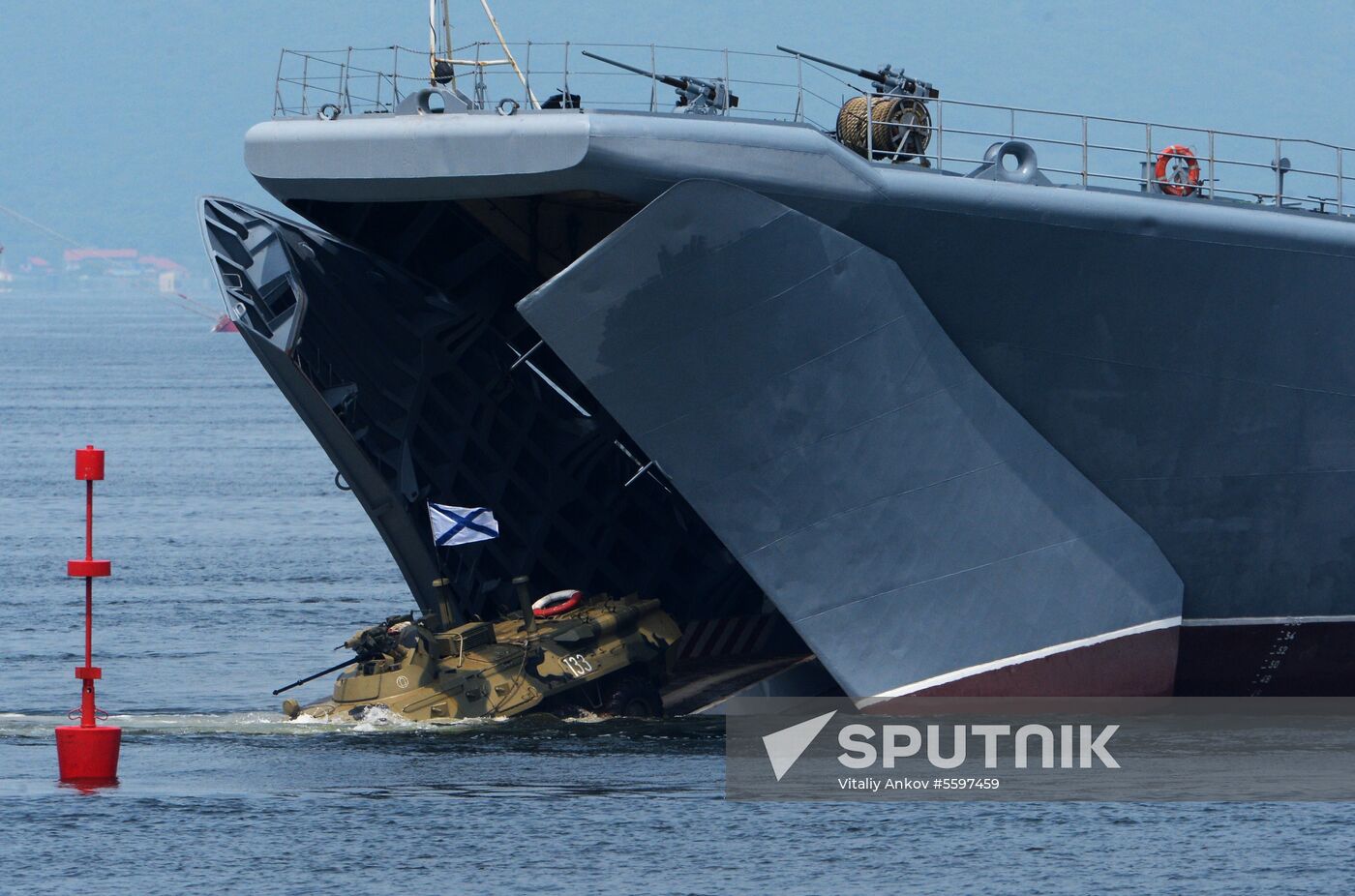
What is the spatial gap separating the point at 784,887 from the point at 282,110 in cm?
953

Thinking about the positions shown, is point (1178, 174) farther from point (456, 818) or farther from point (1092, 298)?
point (456, 818)

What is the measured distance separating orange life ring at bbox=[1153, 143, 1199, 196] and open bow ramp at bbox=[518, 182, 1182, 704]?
3110 millimetres

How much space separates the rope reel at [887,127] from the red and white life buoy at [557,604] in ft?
18.7

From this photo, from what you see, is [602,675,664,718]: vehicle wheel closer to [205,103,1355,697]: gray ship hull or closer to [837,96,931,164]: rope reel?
[205,103,1355,697]: gray ship hull

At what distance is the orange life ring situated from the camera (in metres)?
21.8

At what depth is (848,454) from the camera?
20453mm

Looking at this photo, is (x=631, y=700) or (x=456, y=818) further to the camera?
(x=631, y=700)

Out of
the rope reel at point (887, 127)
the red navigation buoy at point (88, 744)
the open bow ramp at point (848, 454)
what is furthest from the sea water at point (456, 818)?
the rope reel at point (887, 127)

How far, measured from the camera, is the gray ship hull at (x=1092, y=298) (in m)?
19.7

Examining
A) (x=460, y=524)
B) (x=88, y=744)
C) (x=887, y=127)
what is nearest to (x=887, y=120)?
(x=887, y=127)

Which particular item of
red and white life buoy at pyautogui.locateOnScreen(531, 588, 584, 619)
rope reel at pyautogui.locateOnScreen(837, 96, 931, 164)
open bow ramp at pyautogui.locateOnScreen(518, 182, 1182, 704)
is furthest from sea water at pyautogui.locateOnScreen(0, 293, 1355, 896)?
rope reel at pyautogui.locateOnScreen(837, 96, 931, 164)

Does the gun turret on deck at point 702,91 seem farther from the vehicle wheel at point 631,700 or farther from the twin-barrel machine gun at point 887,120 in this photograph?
the vehicle wheel at point 631,700

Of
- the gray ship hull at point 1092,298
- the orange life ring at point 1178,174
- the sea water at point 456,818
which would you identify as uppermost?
the orange life ring at point 1178,174

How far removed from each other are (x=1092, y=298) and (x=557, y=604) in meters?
6.49
